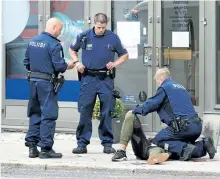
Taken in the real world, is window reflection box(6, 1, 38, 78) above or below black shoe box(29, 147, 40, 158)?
above

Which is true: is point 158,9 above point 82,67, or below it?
→ above

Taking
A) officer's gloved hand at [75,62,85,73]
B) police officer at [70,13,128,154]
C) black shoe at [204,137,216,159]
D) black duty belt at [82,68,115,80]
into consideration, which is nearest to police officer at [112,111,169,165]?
black shoe at [204,137,216,159]

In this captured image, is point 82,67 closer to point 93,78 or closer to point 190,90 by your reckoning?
point 93,78

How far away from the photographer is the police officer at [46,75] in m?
9.27

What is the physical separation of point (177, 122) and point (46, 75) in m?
1.87

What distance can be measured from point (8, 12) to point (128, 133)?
13.6 feet

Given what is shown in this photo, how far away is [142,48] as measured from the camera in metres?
11.4

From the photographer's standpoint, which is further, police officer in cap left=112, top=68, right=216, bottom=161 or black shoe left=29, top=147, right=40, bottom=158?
black shoe left=29, top=147, right=40, bottom=158

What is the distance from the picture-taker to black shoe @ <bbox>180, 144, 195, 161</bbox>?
29.8ft

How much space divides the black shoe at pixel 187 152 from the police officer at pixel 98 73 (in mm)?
1207

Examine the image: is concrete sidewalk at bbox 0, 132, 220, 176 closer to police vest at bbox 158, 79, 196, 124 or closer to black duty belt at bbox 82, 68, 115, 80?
police vest at bbox 158, 79, 196, 124

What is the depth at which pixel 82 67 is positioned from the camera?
9.79m

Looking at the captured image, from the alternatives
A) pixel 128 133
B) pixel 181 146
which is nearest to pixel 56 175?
pixel 128 133

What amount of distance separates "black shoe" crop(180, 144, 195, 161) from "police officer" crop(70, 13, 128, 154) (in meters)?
1.21
